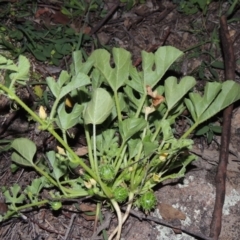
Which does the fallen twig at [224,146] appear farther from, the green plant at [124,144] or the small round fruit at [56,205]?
the small round fruit at [56,205]

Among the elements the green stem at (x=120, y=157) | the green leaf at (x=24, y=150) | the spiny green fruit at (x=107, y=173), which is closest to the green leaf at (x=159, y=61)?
the green stem at (x=120, y=157)

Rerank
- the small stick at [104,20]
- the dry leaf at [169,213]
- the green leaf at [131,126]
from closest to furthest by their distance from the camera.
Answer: the green leaf at [131,126], the dry leaf at [169,213], the small stick at [104,20]

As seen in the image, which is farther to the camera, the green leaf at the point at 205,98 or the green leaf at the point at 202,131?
the green leaf at the point at 202,131

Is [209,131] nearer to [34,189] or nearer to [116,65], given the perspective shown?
[116,65]

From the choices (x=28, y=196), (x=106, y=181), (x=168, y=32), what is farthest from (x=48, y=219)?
(x=168, y=32)

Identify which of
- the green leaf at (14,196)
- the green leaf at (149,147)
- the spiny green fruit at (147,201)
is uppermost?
the green leaf at (149,147)

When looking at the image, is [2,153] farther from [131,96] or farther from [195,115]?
[195,115]

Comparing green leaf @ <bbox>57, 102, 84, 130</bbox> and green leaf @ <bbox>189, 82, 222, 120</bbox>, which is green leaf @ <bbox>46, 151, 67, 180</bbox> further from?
green leaf @ <bbox>189, 82, 222, 120</bbox>

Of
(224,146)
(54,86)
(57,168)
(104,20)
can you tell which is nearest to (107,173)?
(57,168)
